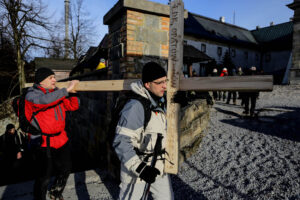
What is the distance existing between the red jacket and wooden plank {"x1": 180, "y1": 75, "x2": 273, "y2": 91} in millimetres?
1503

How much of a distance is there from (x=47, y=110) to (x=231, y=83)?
2.20m

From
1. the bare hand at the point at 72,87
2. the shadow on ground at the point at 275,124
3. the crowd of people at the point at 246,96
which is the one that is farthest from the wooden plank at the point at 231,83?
the crowd of people at the point at 246,96

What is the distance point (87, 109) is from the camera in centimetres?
625

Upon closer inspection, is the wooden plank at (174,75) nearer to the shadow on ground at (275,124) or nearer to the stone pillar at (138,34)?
the stone pillar at (138,34)

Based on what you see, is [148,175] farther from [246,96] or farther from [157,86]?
[246,96]

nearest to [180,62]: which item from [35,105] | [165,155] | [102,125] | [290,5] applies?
[165,155]

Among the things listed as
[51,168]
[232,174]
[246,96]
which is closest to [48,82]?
[51,168]

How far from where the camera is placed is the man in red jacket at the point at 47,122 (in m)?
2.45

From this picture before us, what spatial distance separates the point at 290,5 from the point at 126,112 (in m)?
23.6

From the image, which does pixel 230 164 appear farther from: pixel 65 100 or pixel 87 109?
pixel 87 109

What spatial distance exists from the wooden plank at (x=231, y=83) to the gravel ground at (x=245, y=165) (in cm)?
199

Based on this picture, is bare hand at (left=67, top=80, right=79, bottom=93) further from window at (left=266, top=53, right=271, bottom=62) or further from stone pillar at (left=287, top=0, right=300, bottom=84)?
window at (left=266, top=53, right=271, bottom=62)

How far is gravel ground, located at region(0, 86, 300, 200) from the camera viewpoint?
9.98ft

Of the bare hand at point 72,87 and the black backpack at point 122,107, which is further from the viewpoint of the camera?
the bare hand at point 72,87
